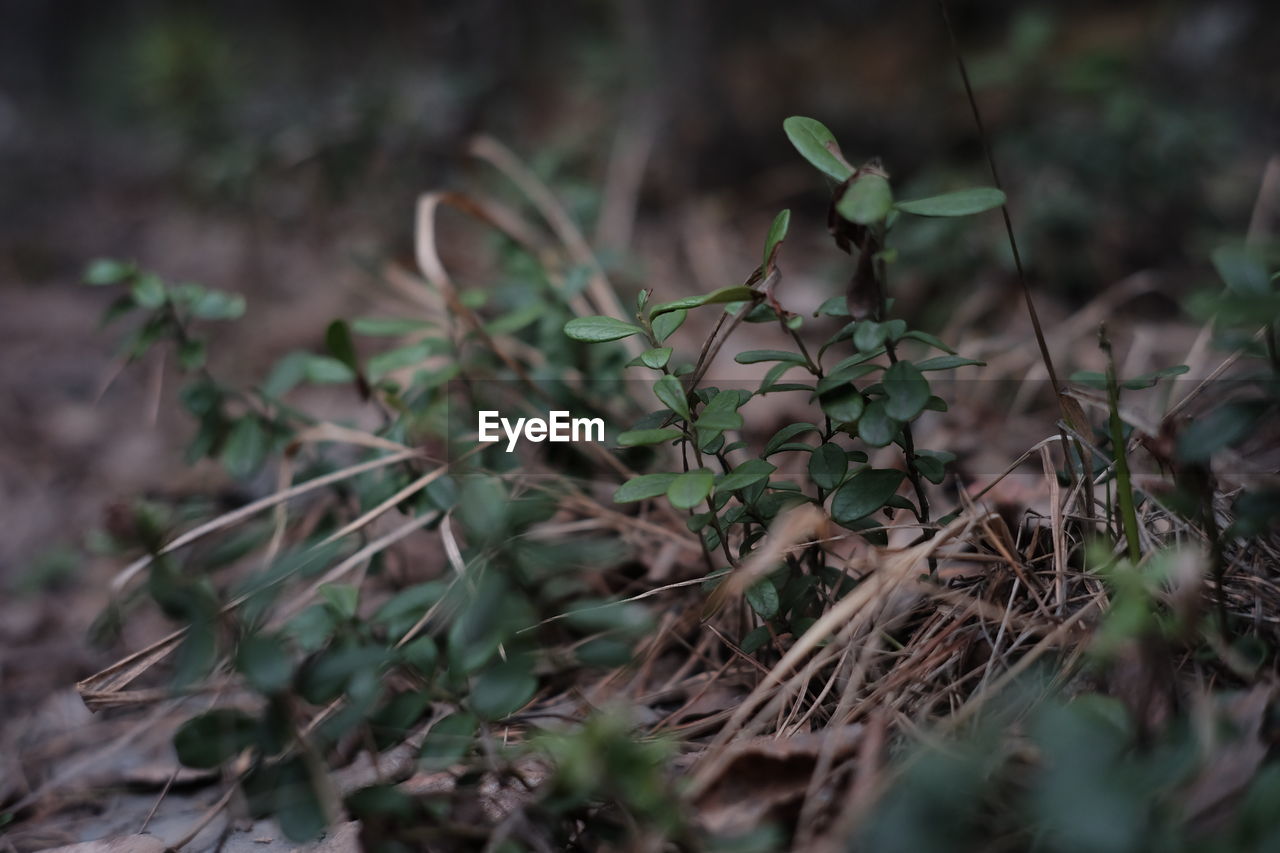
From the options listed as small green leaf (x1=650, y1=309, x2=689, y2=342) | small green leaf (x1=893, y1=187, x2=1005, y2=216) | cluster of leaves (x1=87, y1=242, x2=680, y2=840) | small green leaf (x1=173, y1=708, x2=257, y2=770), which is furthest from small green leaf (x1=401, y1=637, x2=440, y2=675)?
small green leaf (x1=893, y1=187, x2=1005, y2=216)

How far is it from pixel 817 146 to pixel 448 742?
2.06 ft

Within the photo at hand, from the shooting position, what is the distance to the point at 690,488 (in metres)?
0.78

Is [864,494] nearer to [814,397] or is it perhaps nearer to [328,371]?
[814,397]

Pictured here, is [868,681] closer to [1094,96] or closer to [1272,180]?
[1272,180]

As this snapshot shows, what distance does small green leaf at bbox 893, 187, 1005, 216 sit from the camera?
29.6 inches

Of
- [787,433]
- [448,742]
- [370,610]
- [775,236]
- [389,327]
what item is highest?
[775,236]

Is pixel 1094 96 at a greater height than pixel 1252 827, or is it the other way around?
pixel 1094 96

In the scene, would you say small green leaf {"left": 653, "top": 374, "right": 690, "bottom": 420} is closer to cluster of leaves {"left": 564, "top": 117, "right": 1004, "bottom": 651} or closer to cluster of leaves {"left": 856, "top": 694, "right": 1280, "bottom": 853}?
cluster of leaves {"left": 564, "top": 117, "right": 1004, "bottom": 651}

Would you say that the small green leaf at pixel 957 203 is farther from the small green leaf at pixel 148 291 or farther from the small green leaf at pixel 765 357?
the small green leaf at pixel 148 291

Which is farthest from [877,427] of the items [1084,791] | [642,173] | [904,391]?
[642,173]

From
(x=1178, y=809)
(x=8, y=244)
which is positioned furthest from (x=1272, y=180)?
(x=8, y=244)

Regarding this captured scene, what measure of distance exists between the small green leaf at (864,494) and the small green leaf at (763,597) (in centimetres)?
9

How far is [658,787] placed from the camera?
1.99 feet

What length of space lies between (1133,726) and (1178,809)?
0.25ft
